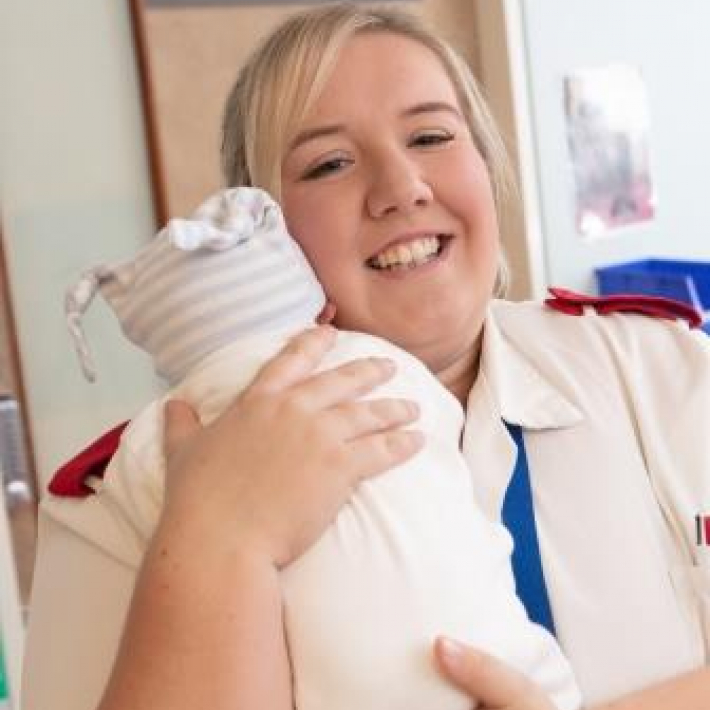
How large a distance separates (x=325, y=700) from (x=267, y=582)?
0.10m

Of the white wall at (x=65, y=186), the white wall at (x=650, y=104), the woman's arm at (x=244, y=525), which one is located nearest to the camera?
the woman's arm at (x=244, y=525)

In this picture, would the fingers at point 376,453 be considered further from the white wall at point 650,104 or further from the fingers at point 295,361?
the white wall at point 650,104

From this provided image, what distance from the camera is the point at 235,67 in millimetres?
2324

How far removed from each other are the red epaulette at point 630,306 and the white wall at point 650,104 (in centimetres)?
157

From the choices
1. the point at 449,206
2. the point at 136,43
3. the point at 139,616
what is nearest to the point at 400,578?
the point at 139,616

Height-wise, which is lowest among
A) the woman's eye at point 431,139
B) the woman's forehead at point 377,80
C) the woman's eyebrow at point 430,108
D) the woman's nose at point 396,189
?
the woman's nose at point 396,189

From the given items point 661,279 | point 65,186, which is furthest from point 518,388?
point 661,279

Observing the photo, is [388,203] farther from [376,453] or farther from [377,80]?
[376,453]

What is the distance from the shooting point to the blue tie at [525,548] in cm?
96

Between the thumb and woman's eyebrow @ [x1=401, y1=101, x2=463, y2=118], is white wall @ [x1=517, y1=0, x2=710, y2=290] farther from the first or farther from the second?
the thumb

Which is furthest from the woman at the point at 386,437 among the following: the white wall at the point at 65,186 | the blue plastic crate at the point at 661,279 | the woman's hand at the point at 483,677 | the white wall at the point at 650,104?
the white wall at the point at 650,104

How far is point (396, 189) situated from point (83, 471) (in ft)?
1.34

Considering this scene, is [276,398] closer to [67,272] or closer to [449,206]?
[449,206]

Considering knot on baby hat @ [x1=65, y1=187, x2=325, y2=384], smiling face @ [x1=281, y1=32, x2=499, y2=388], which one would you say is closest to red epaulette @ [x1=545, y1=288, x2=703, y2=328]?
smiling face @ [x1=281, y1=32, x2=499, y2=388]
